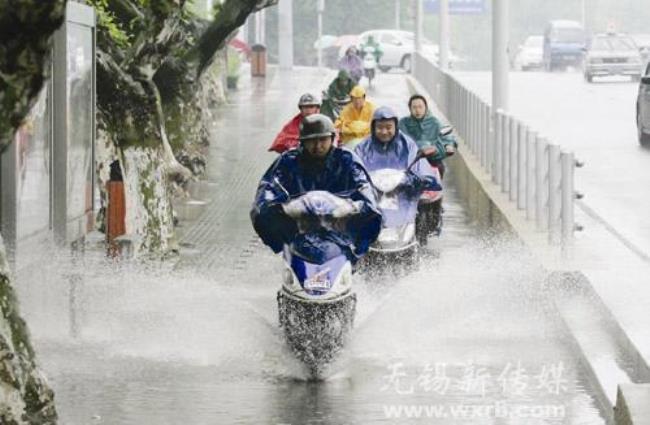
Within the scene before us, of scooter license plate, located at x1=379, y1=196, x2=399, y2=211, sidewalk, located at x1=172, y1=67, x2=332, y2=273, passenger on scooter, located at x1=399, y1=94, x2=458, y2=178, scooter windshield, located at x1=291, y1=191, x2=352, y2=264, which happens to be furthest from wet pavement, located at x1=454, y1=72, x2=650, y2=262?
scooter windshield, located at x1=291, y1=191, x2=352, y2=264

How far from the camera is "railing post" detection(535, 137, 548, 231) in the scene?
1916cm

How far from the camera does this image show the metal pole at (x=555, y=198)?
17.7 metres

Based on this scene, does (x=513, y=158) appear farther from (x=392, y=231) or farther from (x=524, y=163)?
(x=392, y=231)

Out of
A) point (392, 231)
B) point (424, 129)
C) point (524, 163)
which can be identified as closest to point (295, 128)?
point (424, 129)

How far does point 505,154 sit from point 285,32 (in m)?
42.4

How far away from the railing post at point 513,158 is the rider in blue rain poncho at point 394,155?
536 centimetres

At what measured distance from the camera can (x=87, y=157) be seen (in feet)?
47.0

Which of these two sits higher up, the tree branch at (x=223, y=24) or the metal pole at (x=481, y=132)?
the tree branch at (x=223, y=24)

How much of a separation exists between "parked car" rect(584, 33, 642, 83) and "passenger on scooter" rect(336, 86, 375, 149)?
125ft

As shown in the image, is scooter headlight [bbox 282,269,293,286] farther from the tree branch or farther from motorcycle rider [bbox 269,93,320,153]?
the tree branch

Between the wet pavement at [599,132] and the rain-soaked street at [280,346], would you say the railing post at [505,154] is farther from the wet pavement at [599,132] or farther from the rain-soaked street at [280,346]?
the rain-soaked street at [280,346]

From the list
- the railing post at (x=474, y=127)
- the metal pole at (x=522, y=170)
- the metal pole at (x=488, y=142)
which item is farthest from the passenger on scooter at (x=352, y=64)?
the metal pole at (x=522, y=170)

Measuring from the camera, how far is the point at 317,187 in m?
12.7

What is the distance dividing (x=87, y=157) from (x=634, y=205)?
1032cm
